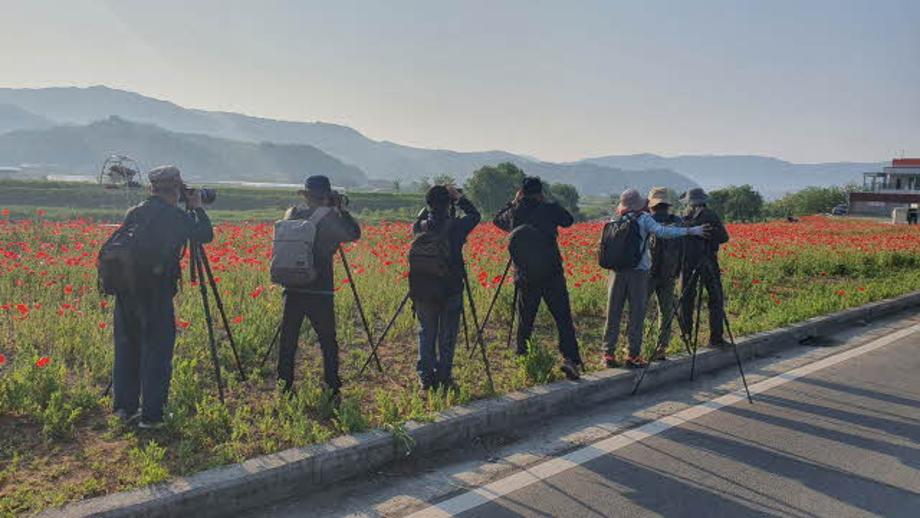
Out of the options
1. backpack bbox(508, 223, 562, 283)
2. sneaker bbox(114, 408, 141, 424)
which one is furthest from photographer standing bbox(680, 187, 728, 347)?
sneaker bbox(114, 408, 141, 424)

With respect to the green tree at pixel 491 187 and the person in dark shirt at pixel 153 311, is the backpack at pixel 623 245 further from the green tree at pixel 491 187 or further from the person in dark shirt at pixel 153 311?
the green tree at pixel 491 187

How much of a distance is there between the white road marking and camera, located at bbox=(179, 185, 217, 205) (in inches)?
111

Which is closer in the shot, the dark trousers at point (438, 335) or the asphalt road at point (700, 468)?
the asphalt road at point (700, 468)

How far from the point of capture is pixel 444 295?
555cm

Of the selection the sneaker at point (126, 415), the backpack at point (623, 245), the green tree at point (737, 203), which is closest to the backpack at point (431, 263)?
the backpack at point (623, 245)

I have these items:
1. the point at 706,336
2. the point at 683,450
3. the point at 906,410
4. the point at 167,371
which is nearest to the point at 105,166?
the point at 167,371

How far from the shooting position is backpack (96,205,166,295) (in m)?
4.40

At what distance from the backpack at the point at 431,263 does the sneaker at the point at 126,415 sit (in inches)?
91.0

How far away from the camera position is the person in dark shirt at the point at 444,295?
5.56 metres

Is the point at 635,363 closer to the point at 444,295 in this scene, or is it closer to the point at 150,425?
the point at 444,295

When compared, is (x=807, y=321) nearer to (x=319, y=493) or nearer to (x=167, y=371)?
(x=319, y=493)

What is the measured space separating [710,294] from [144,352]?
19.4ft

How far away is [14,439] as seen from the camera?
4.30 meters

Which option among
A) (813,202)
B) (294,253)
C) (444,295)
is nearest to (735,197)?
(813,202)
